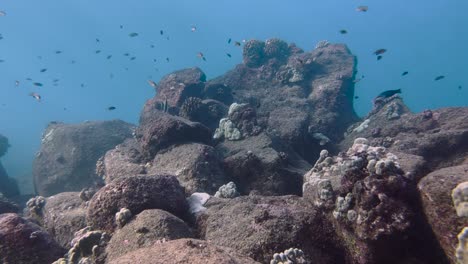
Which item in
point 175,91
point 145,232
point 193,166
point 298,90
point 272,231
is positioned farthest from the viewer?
point 298,90

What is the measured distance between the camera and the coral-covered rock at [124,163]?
11047 mm

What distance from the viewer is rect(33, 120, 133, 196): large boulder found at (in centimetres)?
1844

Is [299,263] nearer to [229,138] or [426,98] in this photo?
[229,138]

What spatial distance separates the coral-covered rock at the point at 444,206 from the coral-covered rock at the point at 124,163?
8.64m

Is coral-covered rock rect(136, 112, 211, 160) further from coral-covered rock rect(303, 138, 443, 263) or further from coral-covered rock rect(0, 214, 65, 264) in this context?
coral-covered rock rect(303, 138, 443, 263)

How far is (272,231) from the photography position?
525 centimetres

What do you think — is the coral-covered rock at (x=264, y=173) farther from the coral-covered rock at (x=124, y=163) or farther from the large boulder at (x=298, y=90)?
the coral-covered rock at (x=124, y=163)

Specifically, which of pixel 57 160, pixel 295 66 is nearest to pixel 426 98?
pixel 295 66

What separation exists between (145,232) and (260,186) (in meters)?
5.12

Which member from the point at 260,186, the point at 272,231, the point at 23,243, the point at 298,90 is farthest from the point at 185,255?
the point at 298,90

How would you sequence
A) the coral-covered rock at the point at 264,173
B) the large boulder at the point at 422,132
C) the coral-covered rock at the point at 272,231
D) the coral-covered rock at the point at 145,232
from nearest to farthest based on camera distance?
1. the coral-covered rock at the point at 272,231
2. the coral-covered rock at the point at 145,232
3. the large boulder at the point at 422,132
4. the coral-covered rock at the point at 264,173

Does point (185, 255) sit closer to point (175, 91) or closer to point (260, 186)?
point (260, 186)

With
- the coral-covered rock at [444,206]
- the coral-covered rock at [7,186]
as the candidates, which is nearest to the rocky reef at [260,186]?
the coral-covered rock at [444,206]

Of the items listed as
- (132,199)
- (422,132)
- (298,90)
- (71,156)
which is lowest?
(132,199)
